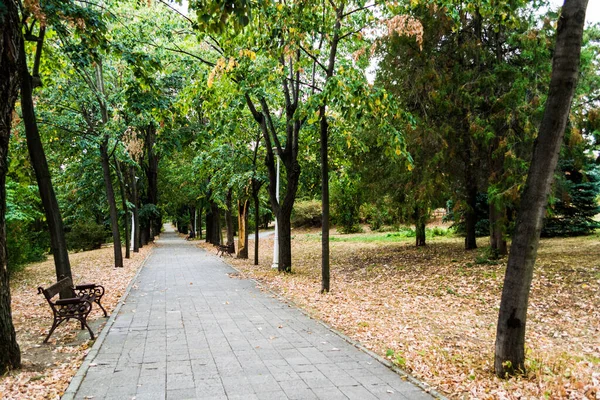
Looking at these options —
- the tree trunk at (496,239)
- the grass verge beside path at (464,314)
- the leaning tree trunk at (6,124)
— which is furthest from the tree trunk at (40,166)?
the tree trunk at (496,239)

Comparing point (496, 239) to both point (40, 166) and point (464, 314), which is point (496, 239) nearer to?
→ point (464, 314)

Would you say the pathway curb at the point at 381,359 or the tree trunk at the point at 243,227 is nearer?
the pathway curb at the point at 381,359

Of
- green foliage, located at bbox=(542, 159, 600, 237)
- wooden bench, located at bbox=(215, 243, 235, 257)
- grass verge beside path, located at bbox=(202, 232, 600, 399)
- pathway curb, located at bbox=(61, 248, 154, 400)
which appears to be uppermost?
green foliage, located at bbox=(542, 159, 600, 237)

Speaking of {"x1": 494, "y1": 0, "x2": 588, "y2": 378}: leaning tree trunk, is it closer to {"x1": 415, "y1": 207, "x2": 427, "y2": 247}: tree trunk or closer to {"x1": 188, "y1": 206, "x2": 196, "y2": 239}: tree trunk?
{"x1": 415, "y1": 207, "x2": 427, "y2": 247}: tree trunk

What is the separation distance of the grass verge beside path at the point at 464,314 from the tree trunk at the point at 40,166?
196 inches

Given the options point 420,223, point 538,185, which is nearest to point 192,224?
point 420,223

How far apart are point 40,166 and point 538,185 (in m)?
8.14

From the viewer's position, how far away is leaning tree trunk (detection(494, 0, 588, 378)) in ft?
13.9

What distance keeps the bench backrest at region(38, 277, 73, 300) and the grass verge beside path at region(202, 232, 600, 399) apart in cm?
447

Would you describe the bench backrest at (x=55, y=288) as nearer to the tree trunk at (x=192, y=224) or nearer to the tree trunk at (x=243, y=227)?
the tree trunk at (x=243, y=227)

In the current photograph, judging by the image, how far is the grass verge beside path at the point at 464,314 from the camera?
4645mm

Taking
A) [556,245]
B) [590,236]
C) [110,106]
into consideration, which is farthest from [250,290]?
[590,236]

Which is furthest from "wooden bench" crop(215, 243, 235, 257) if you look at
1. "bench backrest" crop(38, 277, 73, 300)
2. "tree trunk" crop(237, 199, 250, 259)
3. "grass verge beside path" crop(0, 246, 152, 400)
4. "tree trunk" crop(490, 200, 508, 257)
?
"bench backrest" crop(38, 277, 73, 300)

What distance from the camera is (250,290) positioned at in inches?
439
